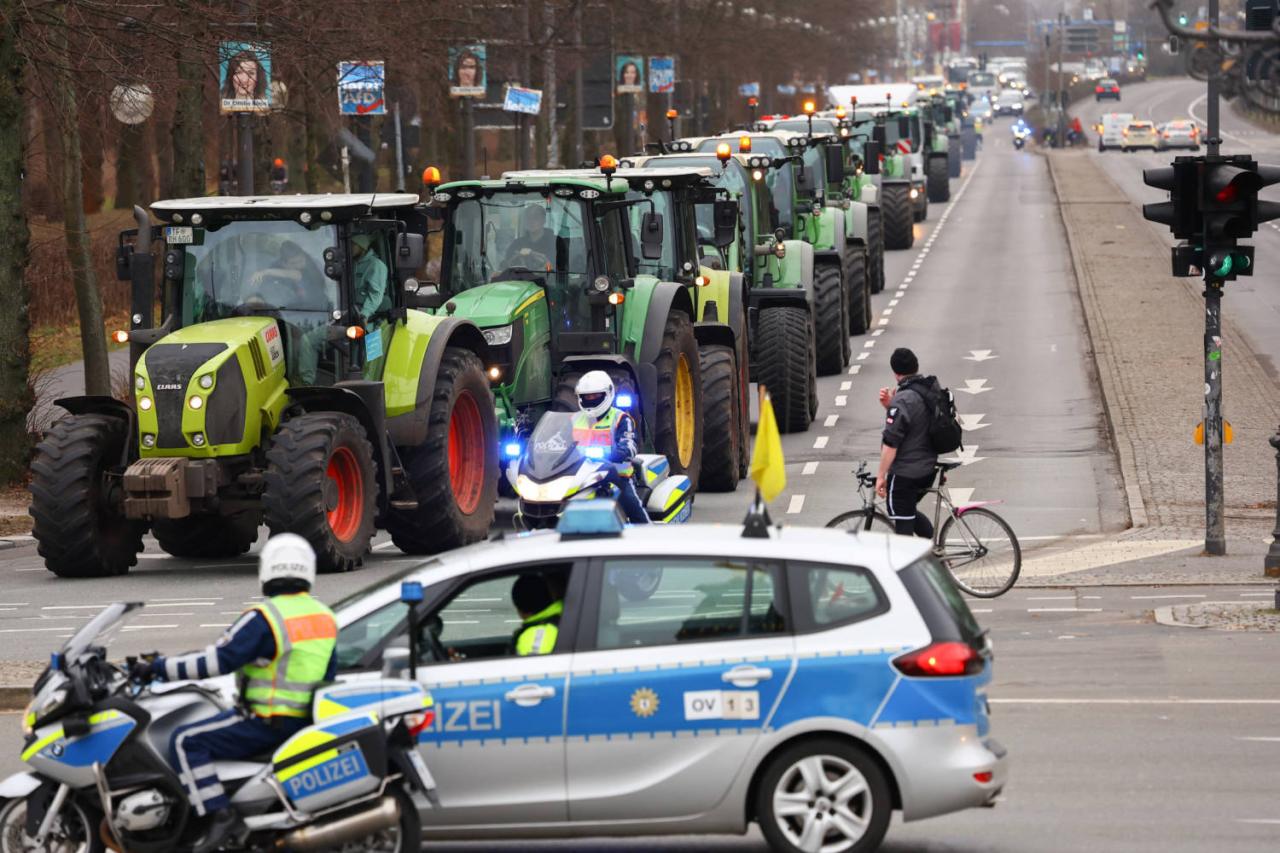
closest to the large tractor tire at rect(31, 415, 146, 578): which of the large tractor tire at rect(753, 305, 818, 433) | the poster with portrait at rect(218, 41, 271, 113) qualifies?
the poster with portrait at rect(218, 41, 271, 113)

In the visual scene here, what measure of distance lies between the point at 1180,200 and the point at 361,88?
15.6 metres

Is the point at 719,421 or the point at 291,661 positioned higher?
the point at 291,661

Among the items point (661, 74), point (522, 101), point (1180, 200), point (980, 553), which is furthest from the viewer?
point (661, 74)

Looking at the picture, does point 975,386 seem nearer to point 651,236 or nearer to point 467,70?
point 651,236

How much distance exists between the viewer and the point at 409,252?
17.4 m

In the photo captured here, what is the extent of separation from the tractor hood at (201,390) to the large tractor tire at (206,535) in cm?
215

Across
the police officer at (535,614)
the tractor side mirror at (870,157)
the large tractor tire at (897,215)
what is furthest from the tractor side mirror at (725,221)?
the large tractor tire at (897,215)

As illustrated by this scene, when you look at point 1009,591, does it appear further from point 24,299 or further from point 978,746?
point 24,299

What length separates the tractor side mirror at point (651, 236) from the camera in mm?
20422

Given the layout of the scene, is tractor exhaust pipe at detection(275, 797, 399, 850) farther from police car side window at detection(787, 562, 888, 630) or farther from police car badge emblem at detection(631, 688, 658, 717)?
police car side window at detection(787, 562, 888, 630)

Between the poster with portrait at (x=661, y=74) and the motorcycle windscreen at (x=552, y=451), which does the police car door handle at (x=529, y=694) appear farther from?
the poster with portrait at (x=661, y=74)

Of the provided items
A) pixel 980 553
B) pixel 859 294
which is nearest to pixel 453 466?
pixel 980 553

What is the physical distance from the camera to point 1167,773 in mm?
10742

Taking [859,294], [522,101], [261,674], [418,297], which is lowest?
[859,294]
